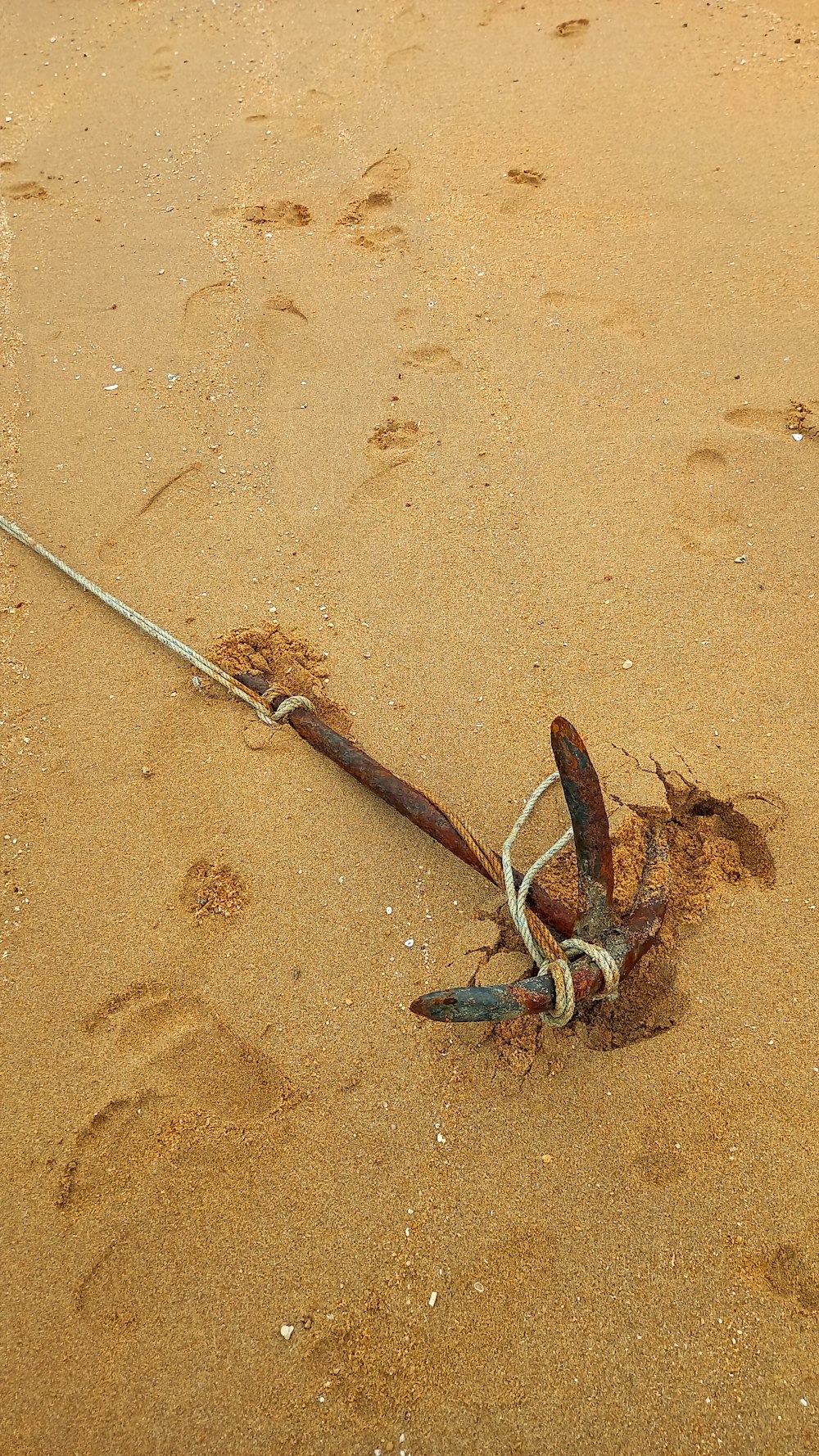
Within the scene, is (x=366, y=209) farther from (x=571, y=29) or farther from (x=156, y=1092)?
(x=156, y=1092)

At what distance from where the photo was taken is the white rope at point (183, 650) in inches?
88.7

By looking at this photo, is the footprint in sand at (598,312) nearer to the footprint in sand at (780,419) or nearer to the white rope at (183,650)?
the footprint in sand at (780,419)

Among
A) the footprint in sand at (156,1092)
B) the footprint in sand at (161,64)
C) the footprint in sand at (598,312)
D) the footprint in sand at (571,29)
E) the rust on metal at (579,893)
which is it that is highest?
the footprint in sand at (571,29)

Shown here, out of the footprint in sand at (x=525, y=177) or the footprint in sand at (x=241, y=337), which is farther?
the footprint in sand at (x=525, y=177)

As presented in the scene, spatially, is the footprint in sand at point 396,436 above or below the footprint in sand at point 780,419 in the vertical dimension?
below

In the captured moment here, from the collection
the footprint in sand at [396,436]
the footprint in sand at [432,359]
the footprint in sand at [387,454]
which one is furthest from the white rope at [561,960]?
the footprint in sand at [432,359]

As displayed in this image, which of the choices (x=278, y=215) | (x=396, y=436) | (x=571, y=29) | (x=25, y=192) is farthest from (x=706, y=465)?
(x=25, y=192)

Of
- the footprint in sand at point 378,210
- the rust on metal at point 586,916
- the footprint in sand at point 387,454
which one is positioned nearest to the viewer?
the rust on metal at point 586,916

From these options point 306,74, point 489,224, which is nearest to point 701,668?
point 489,224

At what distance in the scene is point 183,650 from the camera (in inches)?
92.3

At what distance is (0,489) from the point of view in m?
2.89

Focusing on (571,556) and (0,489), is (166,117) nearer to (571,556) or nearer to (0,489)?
(0,489)

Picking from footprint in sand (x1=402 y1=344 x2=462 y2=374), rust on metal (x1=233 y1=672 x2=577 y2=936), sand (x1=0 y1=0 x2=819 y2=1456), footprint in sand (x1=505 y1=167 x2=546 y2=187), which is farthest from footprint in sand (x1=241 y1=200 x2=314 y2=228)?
rust on metal (x1=233 y1=672 x2=577 y2=936)

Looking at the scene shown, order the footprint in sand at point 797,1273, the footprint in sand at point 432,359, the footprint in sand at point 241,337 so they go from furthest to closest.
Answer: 1. the footprint in sand at point 241,337
2. the footprint in sand at point 432,359
3. the footprint in sand at point 797,1273
